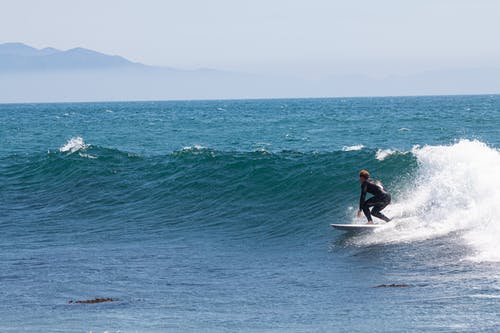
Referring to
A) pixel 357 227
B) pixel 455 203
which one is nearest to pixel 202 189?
pixel 357 227

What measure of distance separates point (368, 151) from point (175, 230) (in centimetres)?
912

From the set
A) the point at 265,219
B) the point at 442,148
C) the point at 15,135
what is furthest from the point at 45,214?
the point at 15,135

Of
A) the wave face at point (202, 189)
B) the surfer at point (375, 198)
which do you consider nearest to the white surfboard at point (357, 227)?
the surfer at point (375, 198)

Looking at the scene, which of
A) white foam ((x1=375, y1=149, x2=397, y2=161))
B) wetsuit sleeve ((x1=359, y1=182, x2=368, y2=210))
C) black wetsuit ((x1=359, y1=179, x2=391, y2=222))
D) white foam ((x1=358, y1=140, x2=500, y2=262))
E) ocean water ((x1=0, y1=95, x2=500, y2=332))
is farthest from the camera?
white foam ((x1=375, y1=149, x2=397, y2=161))

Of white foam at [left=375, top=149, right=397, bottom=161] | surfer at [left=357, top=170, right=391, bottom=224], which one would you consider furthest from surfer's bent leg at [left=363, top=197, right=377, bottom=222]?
white foam at [left=375, top=149, right=397, bottom=161]

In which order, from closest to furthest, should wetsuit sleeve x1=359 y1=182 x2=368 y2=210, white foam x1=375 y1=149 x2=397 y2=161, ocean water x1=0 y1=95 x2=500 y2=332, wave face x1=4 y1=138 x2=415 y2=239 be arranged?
ocean water x1=0 y1=95 x2=500 y2=332 < wetsuit sleeve x1=359 y1=182 x2=368 y2=210 < wave face x1=4 y1=138 x2=415 y2=239 < white foam x1=375 y1=149 x2=397 y2=161

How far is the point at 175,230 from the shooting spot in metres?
22.2

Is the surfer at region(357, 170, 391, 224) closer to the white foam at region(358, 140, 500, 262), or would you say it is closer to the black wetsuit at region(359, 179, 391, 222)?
the black wetsuit at region(359, 179, 391, 222)

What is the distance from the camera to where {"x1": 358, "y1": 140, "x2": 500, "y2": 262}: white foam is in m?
17.3

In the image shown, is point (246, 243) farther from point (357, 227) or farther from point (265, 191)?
point (265, 191)

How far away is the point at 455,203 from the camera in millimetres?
19359

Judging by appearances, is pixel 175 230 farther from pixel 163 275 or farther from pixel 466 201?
pixel 466 201

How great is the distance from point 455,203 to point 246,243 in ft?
16.2

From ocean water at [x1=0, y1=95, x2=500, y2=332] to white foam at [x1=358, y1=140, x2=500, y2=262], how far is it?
0.16 ft
